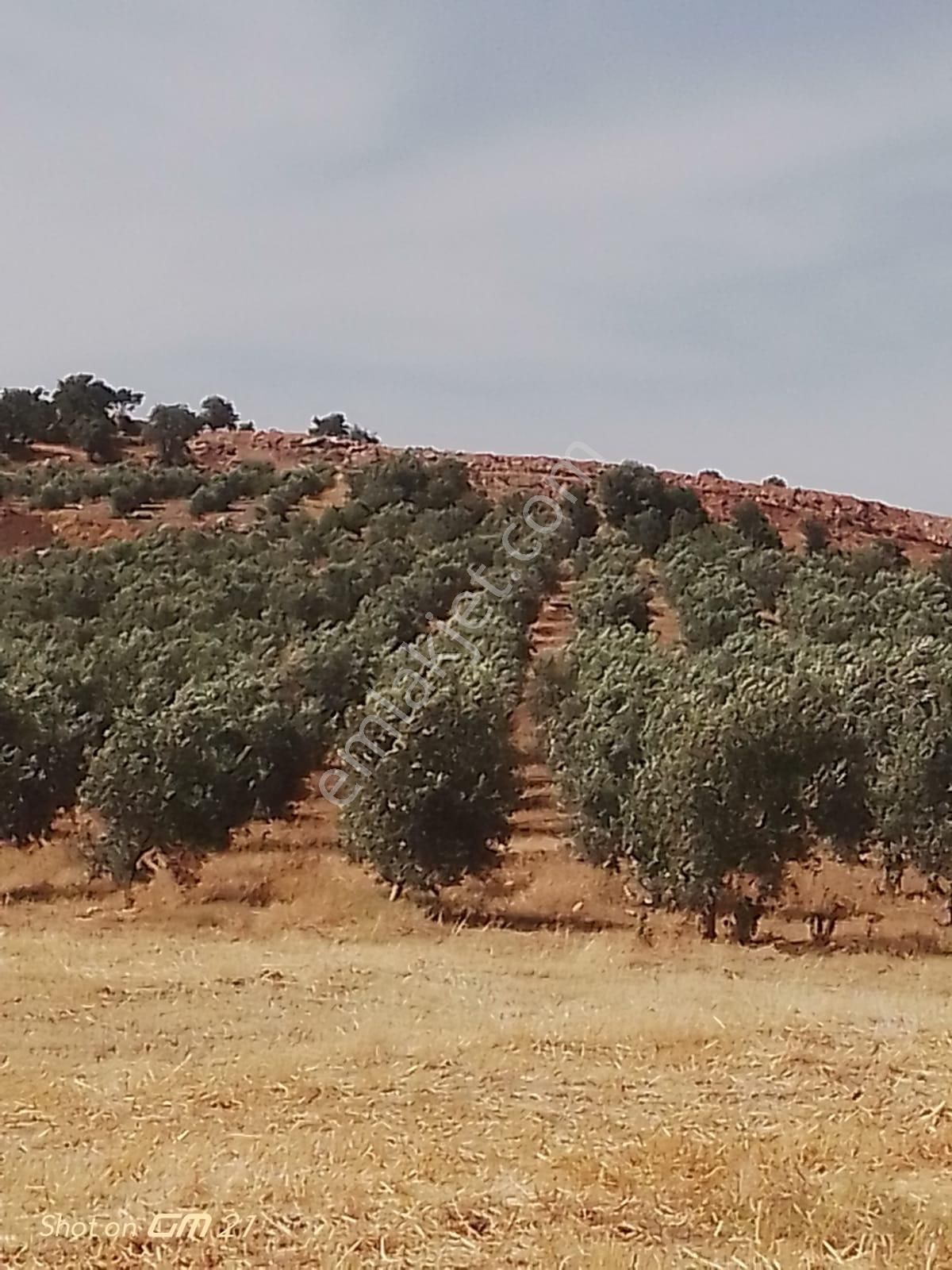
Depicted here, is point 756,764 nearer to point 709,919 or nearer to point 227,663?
point 709,919

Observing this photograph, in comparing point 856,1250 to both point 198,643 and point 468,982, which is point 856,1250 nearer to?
point 468,982

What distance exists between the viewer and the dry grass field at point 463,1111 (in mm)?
7891

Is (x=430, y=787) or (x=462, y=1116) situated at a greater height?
(x=430, y=787)

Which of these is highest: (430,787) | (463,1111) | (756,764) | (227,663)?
(227,663)

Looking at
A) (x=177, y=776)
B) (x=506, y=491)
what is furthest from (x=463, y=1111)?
(x=506, y=491)

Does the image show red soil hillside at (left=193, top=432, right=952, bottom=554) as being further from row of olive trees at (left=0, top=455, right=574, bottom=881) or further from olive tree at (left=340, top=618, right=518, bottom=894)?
olive tree at (left=340, top=618, right=518, bottom=894)

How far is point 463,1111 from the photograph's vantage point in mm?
10602

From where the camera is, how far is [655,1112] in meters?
10.6

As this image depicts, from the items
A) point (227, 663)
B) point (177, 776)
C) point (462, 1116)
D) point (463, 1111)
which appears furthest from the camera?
point (227, 663)

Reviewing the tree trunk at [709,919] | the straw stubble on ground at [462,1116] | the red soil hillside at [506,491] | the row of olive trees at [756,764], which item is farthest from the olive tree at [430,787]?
the red soil hillside at [506,491]

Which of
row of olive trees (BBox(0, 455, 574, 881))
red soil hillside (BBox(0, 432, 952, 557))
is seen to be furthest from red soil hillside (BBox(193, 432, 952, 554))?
row of olive trees (BBox(0, 455, 574, 881))

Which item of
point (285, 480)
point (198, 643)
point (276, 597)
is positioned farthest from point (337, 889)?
point (285, 480)

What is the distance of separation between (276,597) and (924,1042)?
3517 centimetres

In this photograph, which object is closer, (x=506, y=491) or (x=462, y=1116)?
(x=462, y=1116)
